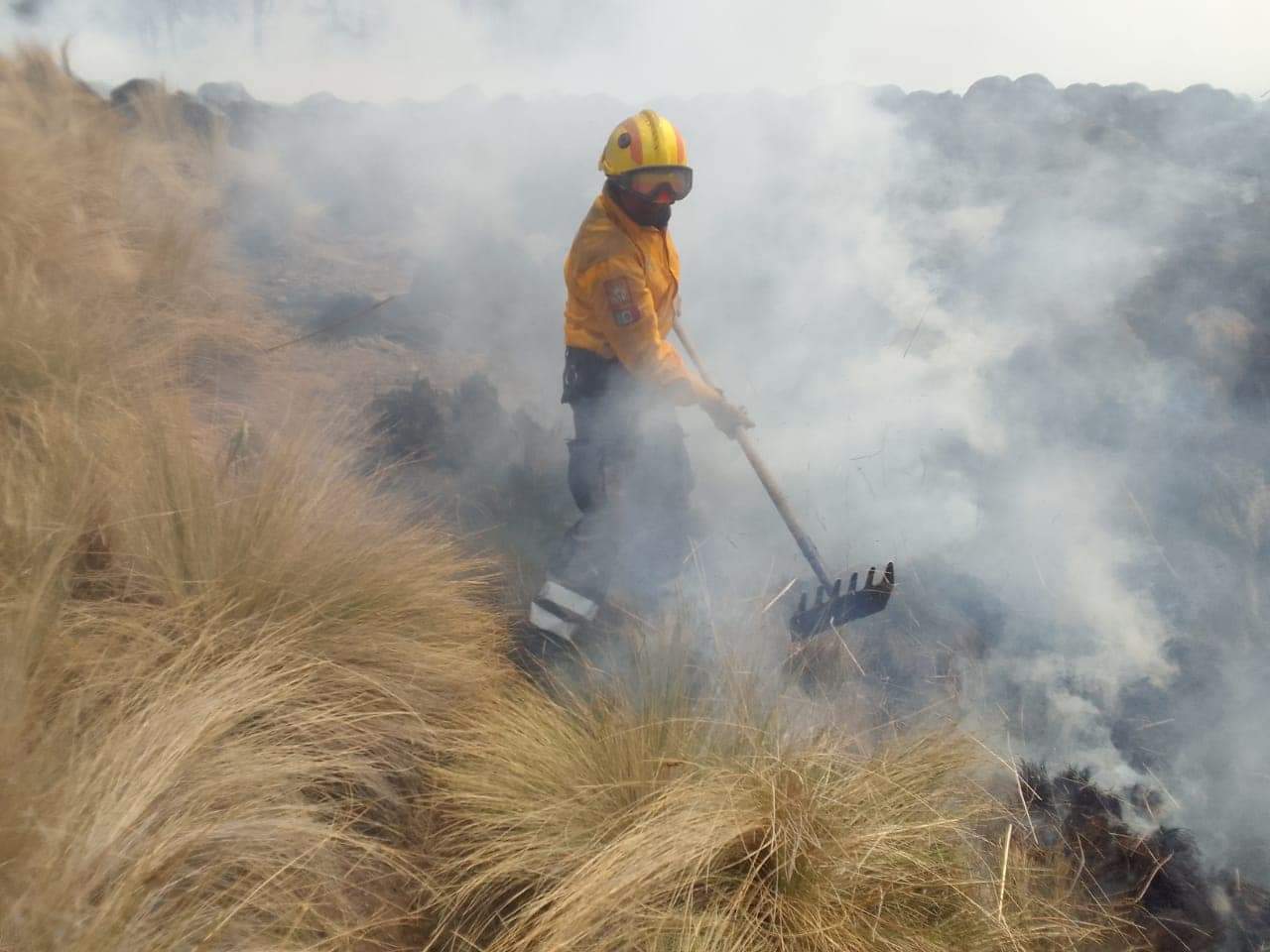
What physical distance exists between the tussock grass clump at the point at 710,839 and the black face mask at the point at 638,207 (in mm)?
1575

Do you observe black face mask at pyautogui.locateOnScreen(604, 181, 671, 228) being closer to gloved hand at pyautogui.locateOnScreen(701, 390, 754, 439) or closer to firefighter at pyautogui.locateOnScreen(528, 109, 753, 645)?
firefighter at pyautogui.locateOnScreen(528, 109, 753, 645)

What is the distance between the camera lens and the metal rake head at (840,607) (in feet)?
9.65

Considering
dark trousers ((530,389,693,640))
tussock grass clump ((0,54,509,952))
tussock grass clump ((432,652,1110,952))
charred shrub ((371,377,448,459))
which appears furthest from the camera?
charred shrub ((371,377,448,459))

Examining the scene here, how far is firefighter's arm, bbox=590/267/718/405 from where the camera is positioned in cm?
288

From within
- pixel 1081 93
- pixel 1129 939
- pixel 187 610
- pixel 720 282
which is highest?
pixel 1081 93

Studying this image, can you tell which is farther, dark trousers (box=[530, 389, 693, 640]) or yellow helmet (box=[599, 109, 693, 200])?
dark trousers (box=[530, 389, 693, 640])

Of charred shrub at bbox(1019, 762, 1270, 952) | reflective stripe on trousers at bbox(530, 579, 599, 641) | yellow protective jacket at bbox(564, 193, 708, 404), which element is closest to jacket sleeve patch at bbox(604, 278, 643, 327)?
yellow protective jacket at bbox(564, 193, 708, 404)

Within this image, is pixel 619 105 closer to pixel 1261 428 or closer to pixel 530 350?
pixel 530 350

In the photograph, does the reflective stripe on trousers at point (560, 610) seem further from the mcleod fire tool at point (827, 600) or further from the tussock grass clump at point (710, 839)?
the mcleod fire tool at point (827, 600)

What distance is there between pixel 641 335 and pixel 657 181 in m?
0.50

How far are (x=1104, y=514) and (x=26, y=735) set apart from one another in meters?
3.87

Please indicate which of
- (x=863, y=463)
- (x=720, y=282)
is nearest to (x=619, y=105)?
(x=720, y=282)

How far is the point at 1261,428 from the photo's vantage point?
12.7 feet

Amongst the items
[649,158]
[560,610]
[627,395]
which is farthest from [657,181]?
[560,610]
